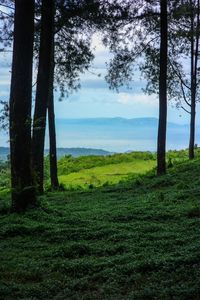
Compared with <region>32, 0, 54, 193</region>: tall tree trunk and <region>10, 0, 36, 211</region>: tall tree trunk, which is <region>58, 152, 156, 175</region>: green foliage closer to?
<region>32, 0, 54, 193</region>: tall tree trunk

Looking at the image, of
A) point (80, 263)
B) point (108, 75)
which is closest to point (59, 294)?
point (80, 263)

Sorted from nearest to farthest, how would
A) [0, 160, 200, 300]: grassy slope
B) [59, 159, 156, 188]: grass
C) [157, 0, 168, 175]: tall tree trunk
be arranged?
[0, 160, 200, 300]: grassy slope → [157, 0, 168, 175]: tall tree trunk → [59, 159, 156, 188]: grass

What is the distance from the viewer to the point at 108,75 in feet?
74.0

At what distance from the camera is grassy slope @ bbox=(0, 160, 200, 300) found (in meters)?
6.28

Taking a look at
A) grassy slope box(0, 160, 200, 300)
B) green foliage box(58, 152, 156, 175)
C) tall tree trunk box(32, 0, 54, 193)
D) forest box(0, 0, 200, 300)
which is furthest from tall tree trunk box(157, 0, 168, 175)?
grassy slope box(0, 160, 200, 300)

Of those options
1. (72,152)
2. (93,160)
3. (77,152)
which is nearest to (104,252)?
(93,160)

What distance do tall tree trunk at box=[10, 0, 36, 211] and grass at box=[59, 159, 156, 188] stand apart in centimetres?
1096

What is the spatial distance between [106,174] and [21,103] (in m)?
14.8

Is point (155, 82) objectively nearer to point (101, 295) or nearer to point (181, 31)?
point (181, 31)

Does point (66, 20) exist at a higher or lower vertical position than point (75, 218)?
higher

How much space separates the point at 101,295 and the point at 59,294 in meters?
0.51

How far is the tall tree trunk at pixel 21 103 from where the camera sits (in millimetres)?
11664

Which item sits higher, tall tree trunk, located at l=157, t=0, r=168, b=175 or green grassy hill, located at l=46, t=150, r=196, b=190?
tall tree trunk, located at l=157, t=0, r=168, b=175

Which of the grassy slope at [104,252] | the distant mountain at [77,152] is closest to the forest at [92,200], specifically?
the grassy slope at [104,252]
